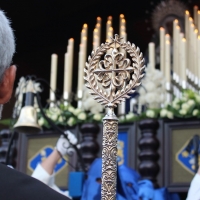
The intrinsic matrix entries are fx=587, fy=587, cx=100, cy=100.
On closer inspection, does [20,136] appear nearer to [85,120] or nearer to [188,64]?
[85,120]

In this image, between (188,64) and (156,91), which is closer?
(156,91)

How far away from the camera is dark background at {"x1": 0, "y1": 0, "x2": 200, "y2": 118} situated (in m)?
7.14

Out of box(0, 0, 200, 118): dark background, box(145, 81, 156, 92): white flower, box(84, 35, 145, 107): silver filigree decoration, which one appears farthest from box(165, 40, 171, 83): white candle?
box(84, 35, 145, 107): silver filigree decoration

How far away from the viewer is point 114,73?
1.72 metres

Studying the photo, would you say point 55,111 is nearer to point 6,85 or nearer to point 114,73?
point 114,73

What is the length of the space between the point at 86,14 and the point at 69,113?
3.00 meters

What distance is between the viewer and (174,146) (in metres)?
4.18

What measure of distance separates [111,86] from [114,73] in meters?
0.05

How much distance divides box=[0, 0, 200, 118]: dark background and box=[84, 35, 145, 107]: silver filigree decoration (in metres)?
5.34

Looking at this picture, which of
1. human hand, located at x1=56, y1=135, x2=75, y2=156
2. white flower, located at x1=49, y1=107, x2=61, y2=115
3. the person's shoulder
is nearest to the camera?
the person's shoulder

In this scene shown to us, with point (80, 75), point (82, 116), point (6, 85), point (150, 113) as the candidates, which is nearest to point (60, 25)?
point (80, 75)

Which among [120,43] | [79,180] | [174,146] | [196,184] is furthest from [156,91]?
[120,43]

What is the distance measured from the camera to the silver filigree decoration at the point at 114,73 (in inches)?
65.1

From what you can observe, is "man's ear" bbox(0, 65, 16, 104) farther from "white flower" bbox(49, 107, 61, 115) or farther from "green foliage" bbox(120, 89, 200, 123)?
"white flower" bbox(49, 107, 61, 115)
